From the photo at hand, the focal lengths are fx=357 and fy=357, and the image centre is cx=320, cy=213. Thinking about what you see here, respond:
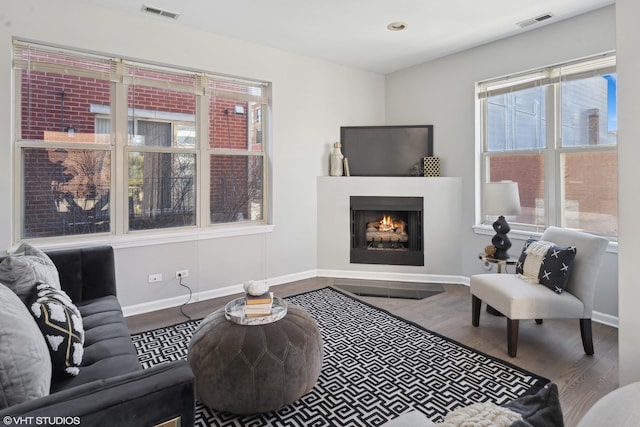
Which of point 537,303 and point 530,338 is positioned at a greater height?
point 537,303

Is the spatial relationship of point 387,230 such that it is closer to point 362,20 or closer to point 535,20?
point 362,20

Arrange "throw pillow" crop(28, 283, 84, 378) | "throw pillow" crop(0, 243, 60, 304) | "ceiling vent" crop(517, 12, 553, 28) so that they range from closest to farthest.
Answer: "throw pillow" crop(28, 283, 84, 378) < "throw pillow" crop(0, 243, 60, 304) < "ceiling vent" crop(517, 12, 553, 28)

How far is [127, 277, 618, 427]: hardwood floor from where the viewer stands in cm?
215

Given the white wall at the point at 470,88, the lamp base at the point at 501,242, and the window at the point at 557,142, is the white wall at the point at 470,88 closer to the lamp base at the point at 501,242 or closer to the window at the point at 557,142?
the window at the point at 557,142

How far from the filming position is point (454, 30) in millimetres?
3621

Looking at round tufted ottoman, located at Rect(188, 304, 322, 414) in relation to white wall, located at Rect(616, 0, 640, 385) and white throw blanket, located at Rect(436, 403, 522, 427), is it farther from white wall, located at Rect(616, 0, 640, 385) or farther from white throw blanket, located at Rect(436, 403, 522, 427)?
white wall, located at Rect(616, 0, 640, 385)

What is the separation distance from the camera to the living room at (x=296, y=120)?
2.86 metres

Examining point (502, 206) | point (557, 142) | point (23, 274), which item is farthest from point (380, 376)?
point (557, 142)

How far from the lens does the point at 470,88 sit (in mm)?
4148

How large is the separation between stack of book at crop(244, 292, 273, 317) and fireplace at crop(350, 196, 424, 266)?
2.62 meters

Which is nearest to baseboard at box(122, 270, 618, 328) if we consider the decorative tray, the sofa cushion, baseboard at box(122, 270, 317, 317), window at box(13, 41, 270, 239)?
baseboard at box(122, 270, 317, 317)

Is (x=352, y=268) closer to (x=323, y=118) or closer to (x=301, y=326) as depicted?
(x=323, y=118)

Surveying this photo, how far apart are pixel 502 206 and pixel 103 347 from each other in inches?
123

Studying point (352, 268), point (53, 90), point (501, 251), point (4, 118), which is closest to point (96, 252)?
point (4, 118)
